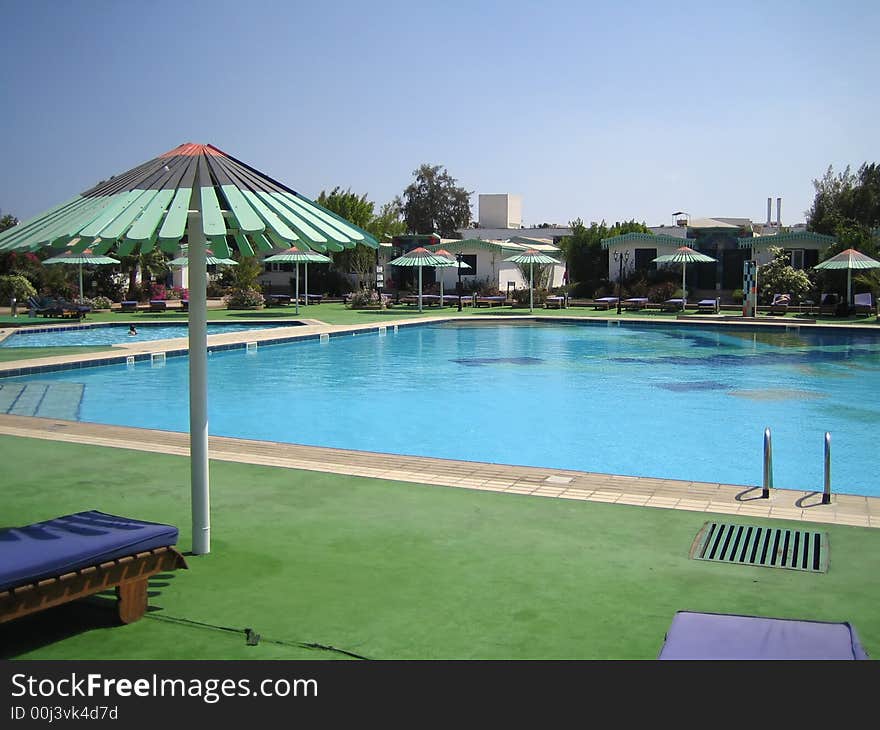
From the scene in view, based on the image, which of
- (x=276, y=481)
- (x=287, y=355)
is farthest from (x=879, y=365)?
(x=276, y=481)

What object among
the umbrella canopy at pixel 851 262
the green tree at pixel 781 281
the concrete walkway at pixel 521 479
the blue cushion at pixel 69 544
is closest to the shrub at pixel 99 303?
the green tree at pixel 781 281

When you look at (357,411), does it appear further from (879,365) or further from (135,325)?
(135,325)

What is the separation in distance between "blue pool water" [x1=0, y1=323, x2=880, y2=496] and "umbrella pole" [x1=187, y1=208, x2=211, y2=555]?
5939 mm

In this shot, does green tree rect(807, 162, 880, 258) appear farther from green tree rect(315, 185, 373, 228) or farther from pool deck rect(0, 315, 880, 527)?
A: pool deck rect(0, 315, 880, 527)

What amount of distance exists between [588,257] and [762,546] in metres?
36.4

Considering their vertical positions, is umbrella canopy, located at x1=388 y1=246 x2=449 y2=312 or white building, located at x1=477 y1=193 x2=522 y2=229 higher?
white building, located at x1=477 y1=193 x2=522 y2=229

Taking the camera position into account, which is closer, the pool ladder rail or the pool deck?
the pool deck

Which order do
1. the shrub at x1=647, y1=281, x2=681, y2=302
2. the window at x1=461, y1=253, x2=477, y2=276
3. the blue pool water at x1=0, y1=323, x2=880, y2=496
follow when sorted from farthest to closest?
the window at x1=461, y1=253, x2=477, y2=276 < the shrub at x1=647, y1=281, x2=681, y2=302 < the blue pool water at x1=0, y1=323, x2=880, y2=496

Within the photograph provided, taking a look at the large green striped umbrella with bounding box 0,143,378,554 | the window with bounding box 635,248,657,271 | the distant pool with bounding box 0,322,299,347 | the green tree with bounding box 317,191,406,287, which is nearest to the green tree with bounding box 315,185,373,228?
the green tree with bounding box 317,191,406,287

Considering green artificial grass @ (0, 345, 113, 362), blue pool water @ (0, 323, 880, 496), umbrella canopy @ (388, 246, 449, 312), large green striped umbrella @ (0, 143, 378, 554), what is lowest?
blue pool water @ (0, 323, 880, 496)

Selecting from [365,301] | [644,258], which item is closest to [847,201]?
[644,258]

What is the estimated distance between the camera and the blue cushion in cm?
405

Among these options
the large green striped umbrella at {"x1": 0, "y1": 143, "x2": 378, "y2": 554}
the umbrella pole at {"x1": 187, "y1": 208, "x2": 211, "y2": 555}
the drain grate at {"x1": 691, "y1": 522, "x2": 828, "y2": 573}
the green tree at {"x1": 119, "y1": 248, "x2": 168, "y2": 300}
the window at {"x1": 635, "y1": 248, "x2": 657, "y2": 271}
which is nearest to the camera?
the large green striped umbrella at {"x1": 0, "y1": 143, "x2": 378, "y2": 554}
